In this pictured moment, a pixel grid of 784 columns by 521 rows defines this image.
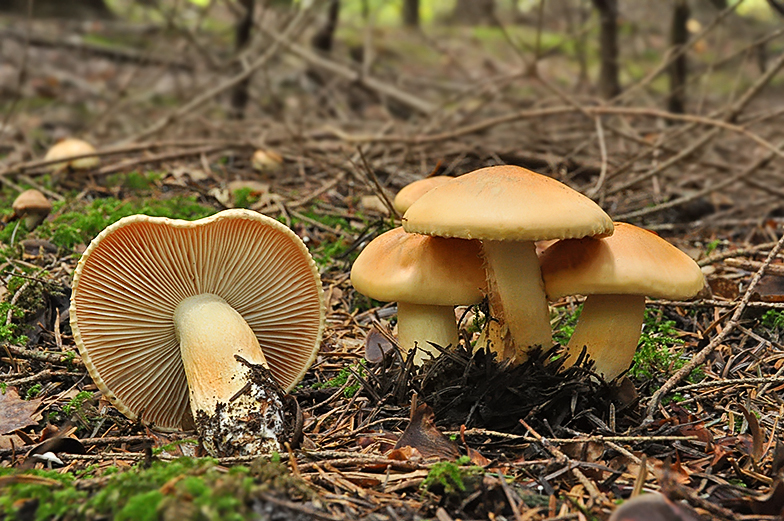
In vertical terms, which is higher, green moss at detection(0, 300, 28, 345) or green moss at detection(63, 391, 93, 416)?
green moss at detection(0, 300, 28, 345)

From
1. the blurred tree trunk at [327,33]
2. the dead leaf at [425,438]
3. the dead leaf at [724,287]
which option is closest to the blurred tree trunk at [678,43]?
the dead leaf at [724,287]

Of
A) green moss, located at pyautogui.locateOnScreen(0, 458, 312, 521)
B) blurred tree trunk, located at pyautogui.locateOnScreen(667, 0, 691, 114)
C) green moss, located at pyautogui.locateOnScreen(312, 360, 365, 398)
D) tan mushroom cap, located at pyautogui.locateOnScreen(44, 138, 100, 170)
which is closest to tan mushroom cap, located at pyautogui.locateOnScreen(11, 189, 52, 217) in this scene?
tan mushroom cap, located at pyautogui.locateOnScreen(44, 138, 100, 170)

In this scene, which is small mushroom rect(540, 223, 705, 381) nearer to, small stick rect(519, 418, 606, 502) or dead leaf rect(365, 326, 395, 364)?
small stick rect(519, 418, 606, 502)

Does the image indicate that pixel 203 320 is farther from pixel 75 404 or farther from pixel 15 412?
pixel 15 412

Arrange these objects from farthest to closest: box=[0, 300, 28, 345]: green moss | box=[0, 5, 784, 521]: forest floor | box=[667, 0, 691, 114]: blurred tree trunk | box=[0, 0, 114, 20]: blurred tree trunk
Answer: box=[0, 0, 114, 20]: blurred tree trunk
box=[667, 0, 691, 114]: blurred tree trunk
box=[0, 300, 28, 345]: green moss
box=[0, 5, 784, 521]: forest floor

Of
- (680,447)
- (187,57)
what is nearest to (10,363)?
(680,447)

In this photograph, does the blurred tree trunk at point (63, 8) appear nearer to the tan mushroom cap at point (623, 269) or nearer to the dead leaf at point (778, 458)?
the tan mushroom cap at point (623, 269)

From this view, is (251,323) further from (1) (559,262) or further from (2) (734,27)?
(2) (734,27)
